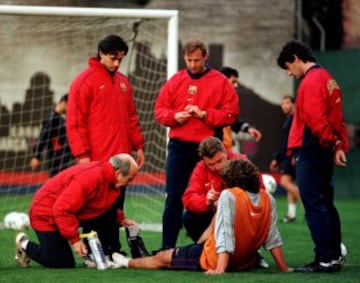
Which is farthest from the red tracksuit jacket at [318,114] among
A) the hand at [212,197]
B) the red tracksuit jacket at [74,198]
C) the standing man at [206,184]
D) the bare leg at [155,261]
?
the red tracksuit jacket at [74,198]

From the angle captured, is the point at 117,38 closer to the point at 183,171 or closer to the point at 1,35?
the point at 183,171

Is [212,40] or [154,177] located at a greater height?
[212,40]

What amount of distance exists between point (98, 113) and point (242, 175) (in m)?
1.70

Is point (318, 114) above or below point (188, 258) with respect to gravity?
above

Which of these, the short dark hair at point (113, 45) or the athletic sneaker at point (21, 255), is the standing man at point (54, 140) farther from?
the athletic sneaker at point (21, 255)

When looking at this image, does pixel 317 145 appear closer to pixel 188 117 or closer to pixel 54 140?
pixel 188 117

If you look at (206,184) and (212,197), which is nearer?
(212,197)

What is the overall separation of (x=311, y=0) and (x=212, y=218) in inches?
495

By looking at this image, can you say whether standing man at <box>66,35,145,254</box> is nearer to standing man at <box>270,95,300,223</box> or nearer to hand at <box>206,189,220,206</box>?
hand at <box>206,189,220,206</box>

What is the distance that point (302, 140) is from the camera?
9773mm

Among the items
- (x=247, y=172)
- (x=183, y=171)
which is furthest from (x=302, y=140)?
(x=183, y=171)

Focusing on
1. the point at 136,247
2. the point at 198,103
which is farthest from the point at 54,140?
the point at 136,247

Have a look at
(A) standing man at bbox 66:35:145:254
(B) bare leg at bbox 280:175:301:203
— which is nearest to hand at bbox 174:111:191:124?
(A) standing man at bbox 66:35:145:254

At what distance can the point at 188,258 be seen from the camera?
956 cm
